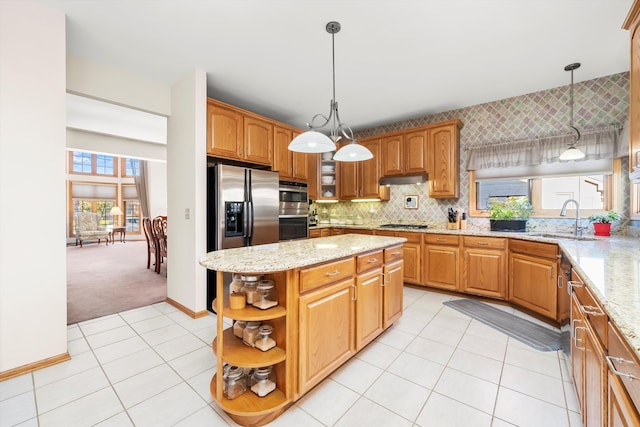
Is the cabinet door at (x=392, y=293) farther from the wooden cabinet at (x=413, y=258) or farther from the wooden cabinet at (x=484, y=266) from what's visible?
the wooden cabinet at (x=484, y=266)

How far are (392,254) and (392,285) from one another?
297 millimetres

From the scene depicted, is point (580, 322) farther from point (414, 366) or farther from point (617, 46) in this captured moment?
point (617, 46)

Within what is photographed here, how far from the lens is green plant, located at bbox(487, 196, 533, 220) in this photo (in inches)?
132

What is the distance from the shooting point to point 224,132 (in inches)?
125

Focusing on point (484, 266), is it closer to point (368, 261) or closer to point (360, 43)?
point (368, 261)

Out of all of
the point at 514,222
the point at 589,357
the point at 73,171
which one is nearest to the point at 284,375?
the point at 589,357

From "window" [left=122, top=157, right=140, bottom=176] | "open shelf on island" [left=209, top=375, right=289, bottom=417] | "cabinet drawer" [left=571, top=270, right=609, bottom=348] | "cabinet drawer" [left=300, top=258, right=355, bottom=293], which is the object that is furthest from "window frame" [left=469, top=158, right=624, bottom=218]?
"window" [left=122, top=157, right=140, bottom=176]

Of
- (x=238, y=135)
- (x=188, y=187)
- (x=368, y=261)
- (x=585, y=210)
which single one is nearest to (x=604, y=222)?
(x=585, y=210)

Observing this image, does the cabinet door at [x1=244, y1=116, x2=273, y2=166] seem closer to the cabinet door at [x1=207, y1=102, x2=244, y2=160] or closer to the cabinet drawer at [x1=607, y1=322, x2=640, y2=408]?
the cabinet door at [x1=207, y1=102, x2=244, y2=160]

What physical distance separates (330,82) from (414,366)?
3.03 meters

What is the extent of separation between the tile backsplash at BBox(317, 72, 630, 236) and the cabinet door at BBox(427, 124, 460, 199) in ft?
0.88

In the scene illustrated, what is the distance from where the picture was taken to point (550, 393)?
5.63 feet

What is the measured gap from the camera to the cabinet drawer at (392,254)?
2.38 m

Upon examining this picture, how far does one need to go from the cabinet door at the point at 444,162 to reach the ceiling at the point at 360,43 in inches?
21.9
